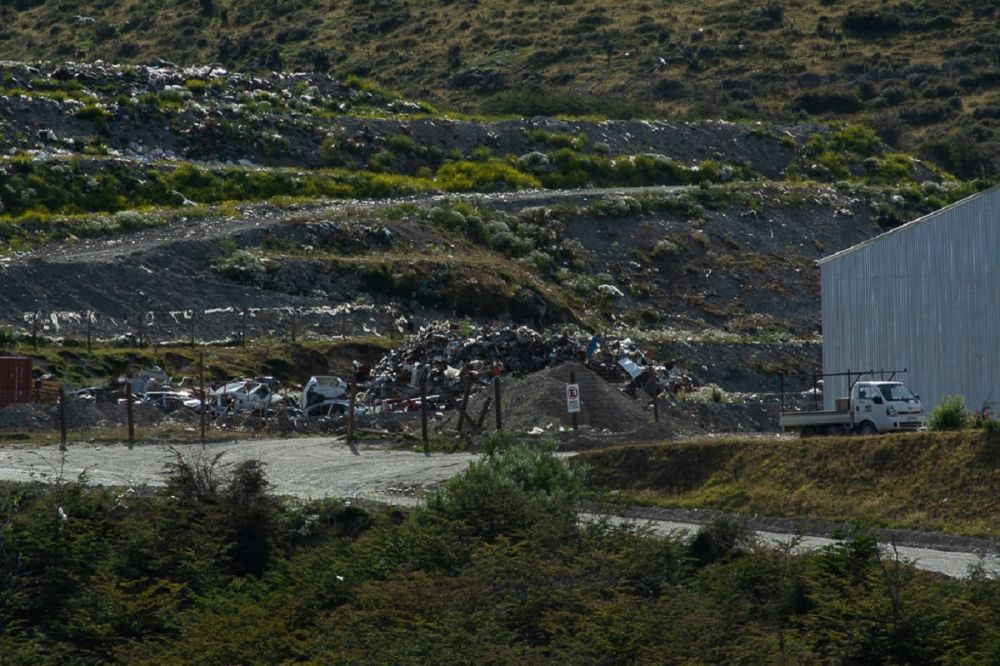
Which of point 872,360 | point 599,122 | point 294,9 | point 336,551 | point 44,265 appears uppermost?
point 294,9

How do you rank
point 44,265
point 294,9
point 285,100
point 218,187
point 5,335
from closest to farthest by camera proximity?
point 5,335 → point 44,265 → point 218,187 → point 285,100 → point 294,9

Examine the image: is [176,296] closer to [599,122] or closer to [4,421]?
[4,421]

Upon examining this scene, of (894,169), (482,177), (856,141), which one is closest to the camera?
(482,177)

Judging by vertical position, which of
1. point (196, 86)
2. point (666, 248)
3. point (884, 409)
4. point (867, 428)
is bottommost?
point (867, 428)

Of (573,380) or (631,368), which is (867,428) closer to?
(573,380)

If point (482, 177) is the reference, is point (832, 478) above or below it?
below

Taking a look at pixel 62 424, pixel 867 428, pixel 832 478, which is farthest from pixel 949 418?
pixel 62 424

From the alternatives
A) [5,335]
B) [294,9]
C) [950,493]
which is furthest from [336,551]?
[294,9]

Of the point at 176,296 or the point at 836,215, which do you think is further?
the point at 836,215
